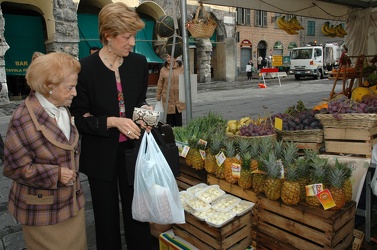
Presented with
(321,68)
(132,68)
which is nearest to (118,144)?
(132,68)

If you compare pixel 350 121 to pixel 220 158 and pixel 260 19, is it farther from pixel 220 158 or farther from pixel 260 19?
pixel 260 19

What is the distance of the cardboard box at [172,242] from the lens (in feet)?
8.49

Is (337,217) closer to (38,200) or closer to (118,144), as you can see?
(118,144)

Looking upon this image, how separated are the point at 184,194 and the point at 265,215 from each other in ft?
2.36

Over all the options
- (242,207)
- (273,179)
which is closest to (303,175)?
(273,179)

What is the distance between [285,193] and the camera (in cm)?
231

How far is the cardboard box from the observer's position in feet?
8.49

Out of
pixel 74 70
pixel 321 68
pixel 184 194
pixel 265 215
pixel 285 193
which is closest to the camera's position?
pixel 74 70

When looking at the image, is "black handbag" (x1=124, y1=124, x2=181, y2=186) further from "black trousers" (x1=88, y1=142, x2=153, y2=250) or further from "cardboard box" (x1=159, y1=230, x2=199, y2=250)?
"cardboard box" (x1=159, y1=230, x2=199, y2=250)

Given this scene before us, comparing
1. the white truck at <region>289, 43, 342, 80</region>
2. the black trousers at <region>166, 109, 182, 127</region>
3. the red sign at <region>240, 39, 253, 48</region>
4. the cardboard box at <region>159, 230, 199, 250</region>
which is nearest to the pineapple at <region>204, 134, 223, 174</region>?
the cardboard box at <region>159, 230, 199, 250</region>

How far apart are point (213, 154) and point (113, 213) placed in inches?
43.1

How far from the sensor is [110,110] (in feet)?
6.81

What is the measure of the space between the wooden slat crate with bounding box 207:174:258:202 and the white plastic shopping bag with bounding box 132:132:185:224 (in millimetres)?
781

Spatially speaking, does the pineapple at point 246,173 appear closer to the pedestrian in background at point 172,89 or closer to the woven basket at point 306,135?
the woven basket at point 306,135
